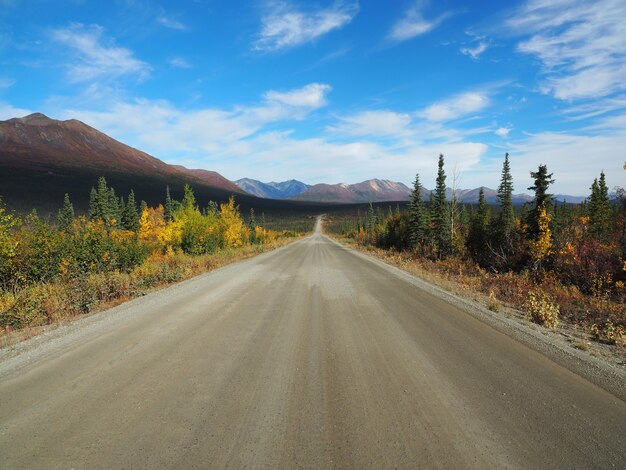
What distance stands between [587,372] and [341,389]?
12.3ft

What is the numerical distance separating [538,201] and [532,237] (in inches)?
115

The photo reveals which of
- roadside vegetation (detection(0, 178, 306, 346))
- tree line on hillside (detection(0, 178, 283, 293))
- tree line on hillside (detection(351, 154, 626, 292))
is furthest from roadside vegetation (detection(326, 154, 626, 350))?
tree line on hillside (detection(0, 178, 283, 293))

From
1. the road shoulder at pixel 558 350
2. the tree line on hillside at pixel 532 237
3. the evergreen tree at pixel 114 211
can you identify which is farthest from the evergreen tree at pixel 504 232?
the evergreen tree at pixel 114 211

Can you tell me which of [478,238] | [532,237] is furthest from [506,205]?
[532,237]

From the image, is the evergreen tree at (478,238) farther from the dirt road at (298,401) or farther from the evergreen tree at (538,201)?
the dirt road at (298,401)

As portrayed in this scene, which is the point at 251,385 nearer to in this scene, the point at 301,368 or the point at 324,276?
the point at 301,368

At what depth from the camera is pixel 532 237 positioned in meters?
24.6

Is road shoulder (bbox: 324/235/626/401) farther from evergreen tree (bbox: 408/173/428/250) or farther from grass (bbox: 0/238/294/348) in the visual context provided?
evergreen tree (bbox: 408/173/428/250)

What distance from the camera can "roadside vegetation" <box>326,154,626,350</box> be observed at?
32.3ft

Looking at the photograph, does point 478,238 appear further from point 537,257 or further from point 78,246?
point 78,246

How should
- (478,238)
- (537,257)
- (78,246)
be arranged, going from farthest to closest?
(478,238) → (537,257) → (78,246)

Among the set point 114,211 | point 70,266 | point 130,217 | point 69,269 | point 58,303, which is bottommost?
point 69,269

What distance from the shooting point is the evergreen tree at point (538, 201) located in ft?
79.9

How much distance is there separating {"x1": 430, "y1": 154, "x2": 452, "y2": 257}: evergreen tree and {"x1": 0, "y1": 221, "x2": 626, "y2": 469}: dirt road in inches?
1318
